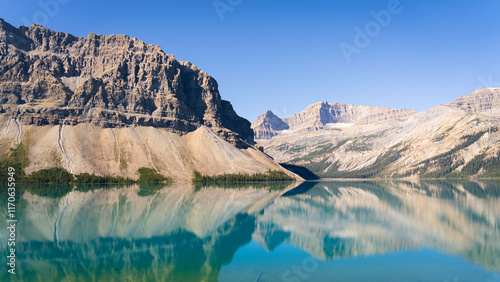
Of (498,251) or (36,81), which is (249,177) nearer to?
(36,81)

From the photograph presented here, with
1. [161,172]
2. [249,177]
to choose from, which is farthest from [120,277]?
[249,177]

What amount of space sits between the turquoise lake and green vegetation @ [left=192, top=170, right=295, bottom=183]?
102 metres

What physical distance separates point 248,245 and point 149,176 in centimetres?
12548

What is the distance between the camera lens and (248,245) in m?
38.0

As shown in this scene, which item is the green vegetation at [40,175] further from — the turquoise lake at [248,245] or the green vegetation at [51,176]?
the turquoise lake at [248,245]

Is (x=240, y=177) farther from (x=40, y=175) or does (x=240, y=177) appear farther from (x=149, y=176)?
(x=40, y=175)

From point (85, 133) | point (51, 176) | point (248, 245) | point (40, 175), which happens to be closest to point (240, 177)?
point (85, 133)

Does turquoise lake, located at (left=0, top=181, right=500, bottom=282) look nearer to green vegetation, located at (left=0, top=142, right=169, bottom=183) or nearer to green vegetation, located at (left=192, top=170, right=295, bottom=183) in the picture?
green vegetation, located at (left=0, top=142, right=169, bottom=183)

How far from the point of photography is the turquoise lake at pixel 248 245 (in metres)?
27.5

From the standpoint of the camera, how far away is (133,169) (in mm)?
159625

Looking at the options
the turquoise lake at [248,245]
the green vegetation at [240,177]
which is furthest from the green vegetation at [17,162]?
the turquoise lake at [248,245]

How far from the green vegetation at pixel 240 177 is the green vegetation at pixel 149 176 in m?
15.6

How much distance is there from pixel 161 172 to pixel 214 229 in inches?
4748

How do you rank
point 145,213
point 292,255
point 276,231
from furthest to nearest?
point 145,213 → point 276,231 → point 292,255
